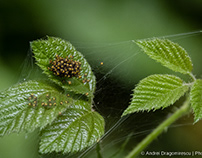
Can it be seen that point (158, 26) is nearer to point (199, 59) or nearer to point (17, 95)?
point (199, 59)

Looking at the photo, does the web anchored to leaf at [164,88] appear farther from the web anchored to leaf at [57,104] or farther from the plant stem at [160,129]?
the web anchored to leaf at [57,104]

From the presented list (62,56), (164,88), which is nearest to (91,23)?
(62,56)

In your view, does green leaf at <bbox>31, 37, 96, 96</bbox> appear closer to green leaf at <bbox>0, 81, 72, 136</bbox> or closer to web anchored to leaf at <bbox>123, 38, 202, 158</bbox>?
green leaf at <bbox>0, 81, 72, 136</bbox>

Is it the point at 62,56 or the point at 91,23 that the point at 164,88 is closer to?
the point at 62,56

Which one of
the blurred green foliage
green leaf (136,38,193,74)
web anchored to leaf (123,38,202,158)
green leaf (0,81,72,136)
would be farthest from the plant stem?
the blurred green foliage

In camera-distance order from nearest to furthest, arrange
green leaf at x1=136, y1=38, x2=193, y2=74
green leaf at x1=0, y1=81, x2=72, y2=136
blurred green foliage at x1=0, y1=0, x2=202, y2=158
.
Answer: green leaf at x1=0, y1=81, x2=72, y2=136 → green leaf at x1=136, y1=38, x2=193, y2=74 → blurred green foliage at x1=0, y1=0, x2=202, y2=158

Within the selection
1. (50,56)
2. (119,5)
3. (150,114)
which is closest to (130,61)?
(150,114)

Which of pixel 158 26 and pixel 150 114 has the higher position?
pixel 158 26
